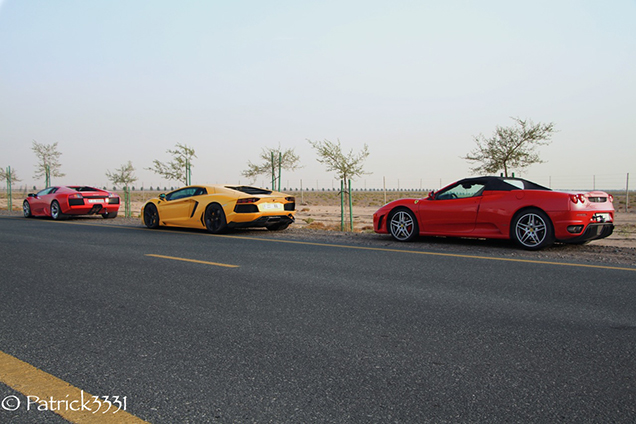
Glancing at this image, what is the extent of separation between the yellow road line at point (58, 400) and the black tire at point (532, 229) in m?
8.02

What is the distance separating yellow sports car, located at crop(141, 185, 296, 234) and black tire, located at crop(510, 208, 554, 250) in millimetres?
5828

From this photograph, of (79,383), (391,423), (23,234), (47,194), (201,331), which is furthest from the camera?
(47,194)

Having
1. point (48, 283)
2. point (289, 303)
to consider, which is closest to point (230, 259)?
point (48, 283)

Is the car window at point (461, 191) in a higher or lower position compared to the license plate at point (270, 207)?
higher

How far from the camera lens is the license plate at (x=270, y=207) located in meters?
12.8

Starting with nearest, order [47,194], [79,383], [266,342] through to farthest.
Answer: [79,383]
[266,342]
[47,194]

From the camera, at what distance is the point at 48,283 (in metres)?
6.25

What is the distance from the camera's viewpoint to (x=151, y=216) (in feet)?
48.4

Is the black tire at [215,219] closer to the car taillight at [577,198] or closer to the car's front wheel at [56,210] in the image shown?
the car taillight at [577,198]

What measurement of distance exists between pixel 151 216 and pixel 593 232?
434 inches

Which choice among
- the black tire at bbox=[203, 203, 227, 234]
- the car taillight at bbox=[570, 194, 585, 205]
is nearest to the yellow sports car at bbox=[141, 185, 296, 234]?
the black tire at bbox=[203, 203, 227, 234]

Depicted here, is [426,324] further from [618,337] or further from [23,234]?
[23,234]

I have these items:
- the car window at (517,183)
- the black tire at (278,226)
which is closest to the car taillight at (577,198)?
the car window at (517,183)

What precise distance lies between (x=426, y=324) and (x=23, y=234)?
11492 mm
